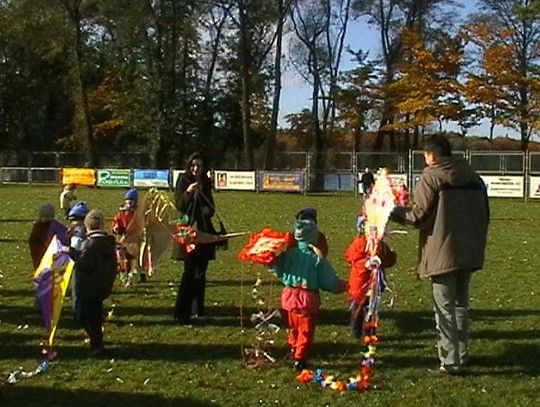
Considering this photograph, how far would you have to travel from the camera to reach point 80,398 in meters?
6.45

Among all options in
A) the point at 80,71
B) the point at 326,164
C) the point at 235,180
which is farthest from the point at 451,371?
the point at 80,71

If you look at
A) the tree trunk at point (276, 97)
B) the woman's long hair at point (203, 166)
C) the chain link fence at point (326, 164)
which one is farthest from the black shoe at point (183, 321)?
the tree trunk at point (276, 97)

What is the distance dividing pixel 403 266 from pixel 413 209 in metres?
7.15

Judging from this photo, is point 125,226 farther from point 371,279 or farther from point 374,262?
point 374,262

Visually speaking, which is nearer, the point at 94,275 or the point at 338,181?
the point at 94,275

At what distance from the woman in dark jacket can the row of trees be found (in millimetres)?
38075

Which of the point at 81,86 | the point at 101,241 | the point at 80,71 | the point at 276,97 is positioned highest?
the point at 80,71

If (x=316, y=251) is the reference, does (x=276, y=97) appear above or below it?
above

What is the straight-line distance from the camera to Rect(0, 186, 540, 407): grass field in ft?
21.5

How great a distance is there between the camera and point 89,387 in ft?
22.1

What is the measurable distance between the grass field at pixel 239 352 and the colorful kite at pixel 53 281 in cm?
45

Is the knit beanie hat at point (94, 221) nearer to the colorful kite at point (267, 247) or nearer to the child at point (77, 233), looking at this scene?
the child at point (77, 233)

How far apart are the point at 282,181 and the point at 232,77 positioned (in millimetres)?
16747

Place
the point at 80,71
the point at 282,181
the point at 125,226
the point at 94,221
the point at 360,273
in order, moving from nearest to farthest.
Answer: the point at 94,221 < the point at 360,273 < the point at 125,226 < the point at 282,181 < the point at 80,71
